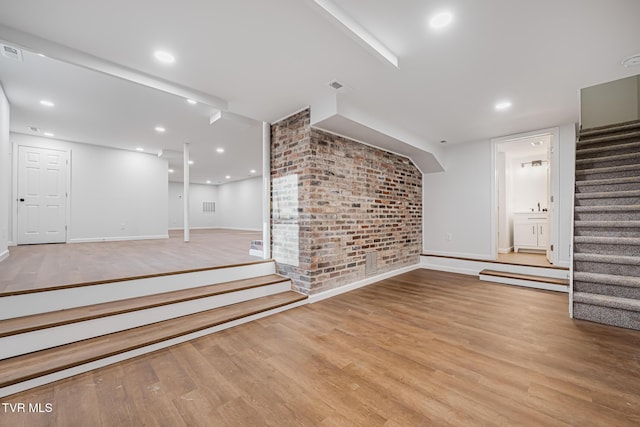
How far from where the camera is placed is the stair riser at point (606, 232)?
2.98m

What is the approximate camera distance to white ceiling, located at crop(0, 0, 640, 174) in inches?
71.5

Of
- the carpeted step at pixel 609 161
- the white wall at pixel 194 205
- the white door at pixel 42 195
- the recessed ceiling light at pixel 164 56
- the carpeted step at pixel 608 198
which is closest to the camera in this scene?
the recessed ceiling light at pixel 164 56

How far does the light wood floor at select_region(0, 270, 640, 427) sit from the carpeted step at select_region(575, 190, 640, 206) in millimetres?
1745

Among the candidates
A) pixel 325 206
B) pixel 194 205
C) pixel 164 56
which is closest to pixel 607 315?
pixel 325 206

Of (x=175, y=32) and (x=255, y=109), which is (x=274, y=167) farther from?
(x=175, y=32)

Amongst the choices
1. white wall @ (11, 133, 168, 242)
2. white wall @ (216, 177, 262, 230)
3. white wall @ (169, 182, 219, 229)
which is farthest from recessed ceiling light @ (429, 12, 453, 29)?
white wall @ (169, 182, 219, 229)

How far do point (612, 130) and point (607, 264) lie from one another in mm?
2696

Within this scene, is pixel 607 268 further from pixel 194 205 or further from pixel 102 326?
pixel 194 205

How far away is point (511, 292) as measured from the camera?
379 cm

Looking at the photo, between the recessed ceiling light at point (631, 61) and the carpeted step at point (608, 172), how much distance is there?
66.9 inches

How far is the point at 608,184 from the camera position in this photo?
3.47 metres

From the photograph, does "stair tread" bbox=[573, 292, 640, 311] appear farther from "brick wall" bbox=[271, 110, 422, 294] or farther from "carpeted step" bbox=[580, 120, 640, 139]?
"carpeted step" bbox=[580, 120, 640, 139]

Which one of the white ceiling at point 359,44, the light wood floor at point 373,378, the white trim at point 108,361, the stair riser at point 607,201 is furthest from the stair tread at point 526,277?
the white trim at point 108,361

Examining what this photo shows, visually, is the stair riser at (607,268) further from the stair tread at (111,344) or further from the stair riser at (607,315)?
the stair tread at (111,344)
